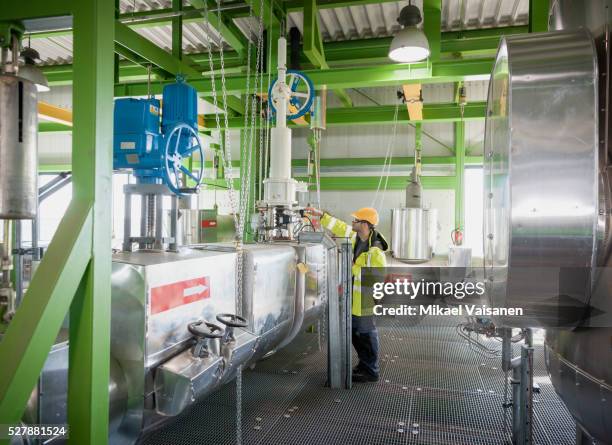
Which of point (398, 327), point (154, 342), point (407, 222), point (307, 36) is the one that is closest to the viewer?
point (154, 342)

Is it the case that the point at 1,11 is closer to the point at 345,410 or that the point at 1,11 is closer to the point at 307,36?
the point at 345,410

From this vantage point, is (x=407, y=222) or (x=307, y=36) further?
(x=407, y=222)

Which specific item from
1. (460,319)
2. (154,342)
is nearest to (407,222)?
(460,319)

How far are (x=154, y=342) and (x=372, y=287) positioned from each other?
95.7 inches

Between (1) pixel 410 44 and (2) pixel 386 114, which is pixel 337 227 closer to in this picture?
(1) pixel 410 44

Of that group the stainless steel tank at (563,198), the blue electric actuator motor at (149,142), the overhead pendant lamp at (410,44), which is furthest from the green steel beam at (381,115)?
the stainless steel tank at (563,198)

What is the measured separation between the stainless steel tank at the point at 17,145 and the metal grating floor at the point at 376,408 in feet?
5.30

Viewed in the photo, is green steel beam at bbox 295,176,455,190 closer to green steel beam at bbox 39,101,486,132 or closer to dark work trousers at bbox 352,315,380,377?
green steel beam at bbox 39,101,486,132

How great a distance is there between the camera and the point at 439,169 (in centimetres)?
889

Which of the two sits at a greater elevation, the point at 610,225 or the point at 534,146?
the point at 534,146

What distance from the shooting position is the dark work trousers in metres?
3.73

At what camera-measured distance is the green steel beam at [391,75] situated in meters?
4.14

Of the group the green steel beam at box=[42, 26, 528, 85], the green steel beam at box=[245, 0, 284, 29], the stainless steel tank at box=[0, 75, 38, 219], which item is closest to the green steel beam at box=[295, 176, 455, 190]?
the green steel beam at box=[42, 26, 528, 85]

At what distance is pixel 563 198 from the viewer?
1565 millimetres
